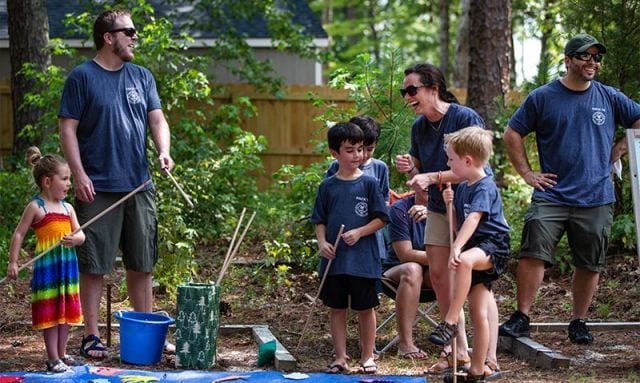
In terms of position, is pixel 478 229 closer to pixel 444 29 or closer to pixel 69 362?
pixel 69 362

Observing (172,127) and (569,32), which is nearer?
(569,32)

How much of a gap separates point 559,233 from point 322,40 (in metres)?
12.8

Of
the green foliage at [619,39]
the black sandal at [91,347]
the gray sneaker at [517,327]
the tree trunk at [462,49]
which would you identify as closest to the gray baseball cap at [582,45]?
the gray sneaker at [517,327]

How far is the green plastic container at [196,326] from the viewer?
5.73 metres

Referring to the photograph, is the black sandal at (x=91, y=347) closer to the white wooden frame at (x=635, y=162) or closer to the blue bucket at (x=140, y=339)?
the blue bucket at (x=140, y=339)

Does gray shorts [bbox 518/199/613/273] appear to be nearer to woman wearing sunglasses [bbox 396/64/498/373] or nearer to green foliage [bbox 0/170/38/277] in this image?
woman wearing sunglasses [bbox 396/64/498/373]

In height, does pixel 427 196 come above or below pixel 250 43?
below

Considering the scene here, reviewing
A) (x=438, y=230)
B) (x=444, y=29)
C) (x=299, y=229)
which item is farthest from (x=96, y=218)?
(x=444, y=29)

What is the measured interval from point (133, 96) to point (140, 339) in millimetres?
1373

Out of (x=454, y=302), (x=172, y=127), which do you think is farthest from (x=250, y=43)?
(x=454, y=302)

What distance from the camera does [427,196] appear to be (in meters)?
5.95

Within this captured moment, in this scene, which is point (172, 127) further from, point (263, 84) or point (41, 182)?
point (41, 182)

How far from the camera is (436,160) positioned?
581cm

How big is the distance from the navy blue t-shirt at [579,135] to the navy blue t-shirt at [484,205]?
1169mm
